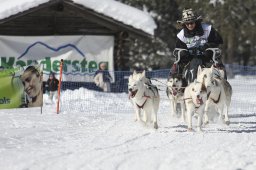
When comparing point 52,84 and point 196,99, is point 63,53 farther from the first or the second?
point 196,99

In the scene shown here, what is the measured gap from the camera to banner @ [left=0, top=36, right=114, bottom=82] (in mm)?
20750

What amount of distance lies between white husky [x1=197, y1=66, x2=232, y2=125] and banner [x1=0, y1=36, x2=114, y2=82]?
32.2 feet

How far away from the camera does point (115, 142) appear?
29.4ft

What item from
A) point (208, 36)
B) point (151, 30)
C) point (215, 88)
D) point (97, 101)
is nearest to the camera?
point (215, 88)

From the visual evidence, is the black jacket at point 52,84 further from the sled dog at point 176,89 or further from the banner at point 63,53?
the sled dog at point 176,89

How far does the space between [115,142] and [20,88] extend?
452cm

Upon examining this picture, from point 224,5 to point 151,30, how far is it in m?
17.5

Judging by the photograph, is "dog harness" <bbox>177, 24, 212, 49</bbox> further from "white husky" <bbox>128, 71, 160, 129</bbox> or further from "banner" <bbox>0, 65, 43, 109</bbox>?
"banner" <bbox>0, 65, 43, 109</bbox>

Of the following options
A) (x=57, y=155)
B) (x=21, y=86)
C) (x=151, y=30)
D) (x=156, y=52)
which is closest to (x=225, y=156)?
(x=57, y=155)

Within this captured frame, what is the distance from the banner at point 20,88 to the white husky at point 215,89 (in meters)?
4.03

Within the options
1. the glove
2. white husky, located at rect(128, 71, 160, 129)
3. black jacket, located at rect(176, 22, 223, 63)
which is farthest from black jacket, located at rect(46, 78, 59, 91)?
white husky, located at rect(128, 71, 160, 129)

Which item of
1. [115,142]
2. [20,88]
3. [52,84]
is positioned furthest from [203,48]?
[52,84]

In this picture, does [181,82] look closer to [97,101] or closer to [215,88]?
[215,88]

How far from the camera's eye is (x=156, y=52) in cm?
4081
